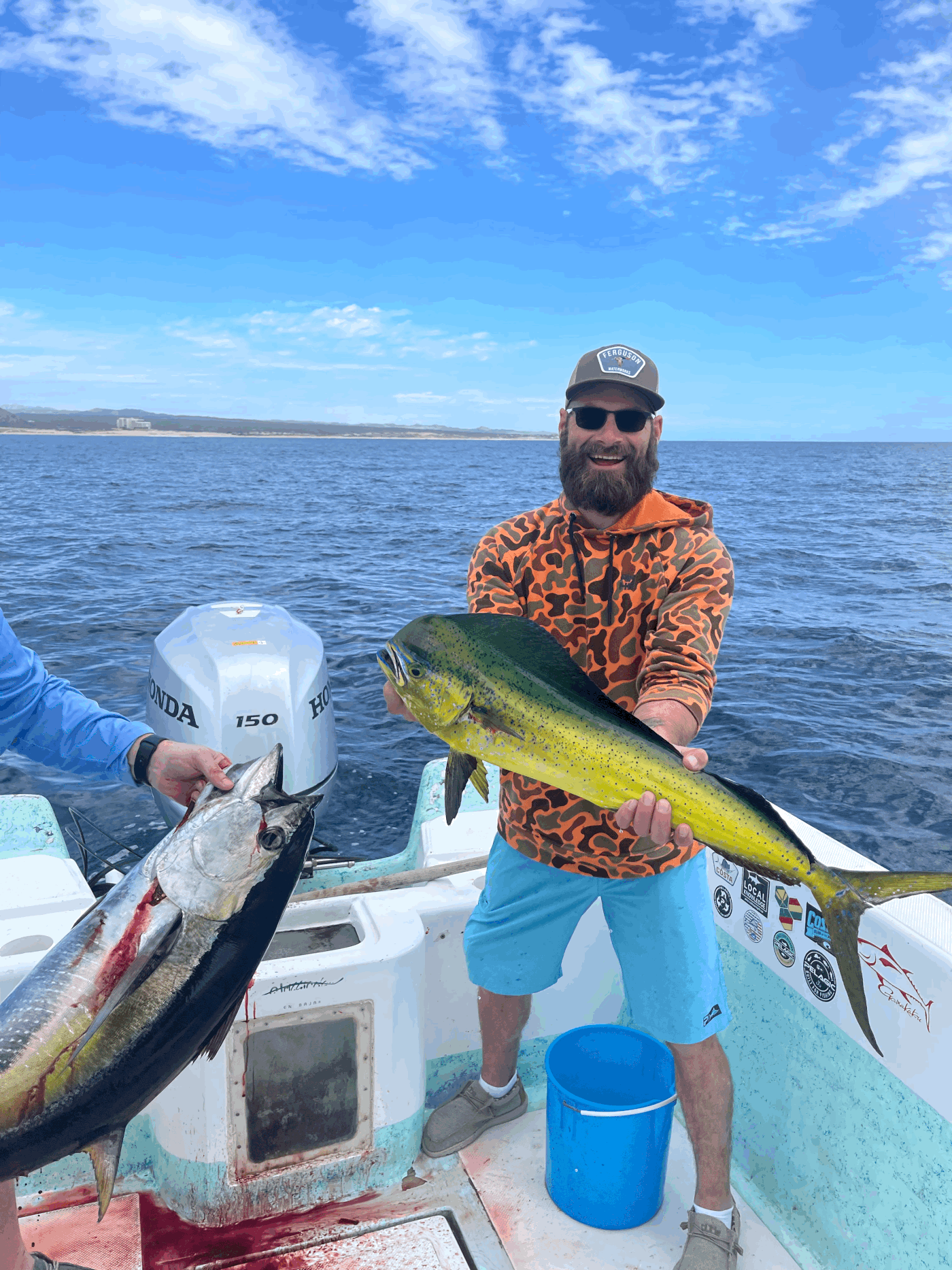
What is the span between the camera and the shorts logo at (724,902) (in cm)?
360

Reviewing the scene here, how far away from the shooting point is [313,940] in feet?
10.8

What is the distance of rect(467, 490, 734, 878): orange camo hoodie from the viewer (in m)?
2.69

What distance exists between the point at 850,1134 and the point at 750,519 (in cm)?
3549

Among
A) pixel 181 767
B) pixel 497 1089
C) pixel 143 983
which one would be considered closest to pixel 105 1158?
pixel 143 983

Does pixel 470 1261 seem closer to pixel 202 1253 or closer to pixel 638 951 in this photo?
pixel 202 1253

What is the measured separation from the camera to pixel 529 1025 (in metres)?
3.76

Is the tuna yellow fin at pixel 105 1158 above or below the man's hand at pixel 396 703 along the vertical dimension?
below

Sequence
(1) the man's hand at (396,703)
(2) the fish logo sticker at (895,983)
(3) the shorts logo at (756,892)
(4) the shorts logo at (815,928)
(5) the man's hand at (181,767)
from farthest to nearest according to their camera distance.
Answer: (3) the shorts logo at (756,892) < (4) the shorts logo at (815,928) < (2) the fish logo sticker at (895,983) < (5) the man's hand at (181,767) < (1) the man's hand at (396,703)

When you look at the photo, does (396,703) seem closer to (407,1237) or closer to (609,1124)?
(609,1124)

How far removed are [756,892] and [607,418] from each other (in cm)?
200

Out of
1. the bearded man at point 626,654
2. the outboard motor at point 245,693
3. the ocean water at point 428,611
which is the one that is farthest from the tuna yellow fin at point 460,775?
the ocean water at point 428,611

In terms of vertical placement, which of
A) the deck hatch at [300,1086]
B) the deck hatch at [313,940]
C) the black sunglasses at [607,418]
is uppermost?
the black sunglasses at [607,418]

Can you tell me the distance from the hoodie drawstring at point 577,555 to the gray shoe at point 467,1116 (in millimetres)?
2167

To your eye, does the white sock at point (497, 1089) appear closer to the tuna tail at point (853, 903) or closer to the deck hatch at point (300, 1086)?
the deck hatch at point (300, 1086)
